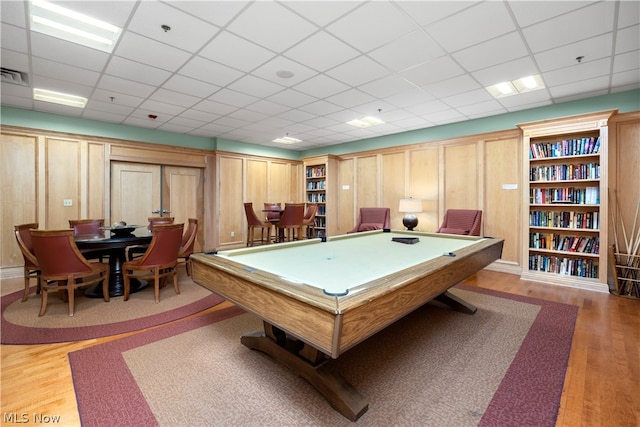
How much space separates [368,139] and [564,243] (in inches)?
170

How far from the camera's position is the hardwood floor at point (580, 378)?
1.55m

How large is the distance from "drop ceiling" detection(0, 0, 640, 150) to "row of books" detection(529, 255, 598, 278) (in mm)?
2390

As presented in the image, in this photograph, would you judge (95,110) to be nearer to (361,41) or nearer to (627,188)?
(361,41)

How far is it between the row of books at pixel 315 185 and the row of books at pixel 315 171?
0.20 metres

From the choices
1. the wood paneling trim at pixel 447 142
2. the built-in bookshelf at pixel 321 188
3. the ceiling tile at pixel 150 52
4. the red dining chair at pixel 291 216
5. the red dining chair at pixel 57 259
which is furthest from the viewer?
the built-in bookshelf at pixel 321 188

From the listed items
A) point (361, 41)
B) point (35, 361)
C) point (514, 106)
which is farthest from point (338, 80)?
point (35, 361)

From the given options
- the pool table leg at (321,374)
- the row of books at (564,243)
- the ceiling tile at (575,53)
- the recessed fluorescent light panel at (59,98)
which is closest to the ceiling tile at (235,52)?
the pool table leg at (321,374)

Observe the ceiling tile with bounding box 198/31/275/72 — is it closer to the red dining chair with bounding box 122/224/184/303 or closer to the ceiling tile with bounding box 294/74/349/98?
the ceiling tile with bounding box 294/74/349/98

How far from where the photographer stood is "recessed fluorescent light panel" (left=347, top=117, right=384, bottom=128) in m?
5.32

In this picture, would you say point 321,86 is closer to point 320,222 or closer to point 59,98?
point 59,98

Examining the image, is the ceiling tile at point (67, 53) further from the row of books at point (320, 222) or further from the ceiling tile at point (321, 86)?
the row of books at point (320, 222)

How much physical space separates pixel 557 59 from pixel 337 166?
16.3 ft

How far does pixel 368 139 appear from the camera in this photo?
6891mm

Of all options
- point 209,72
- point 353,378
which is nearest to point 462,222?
Result: point 353,378
